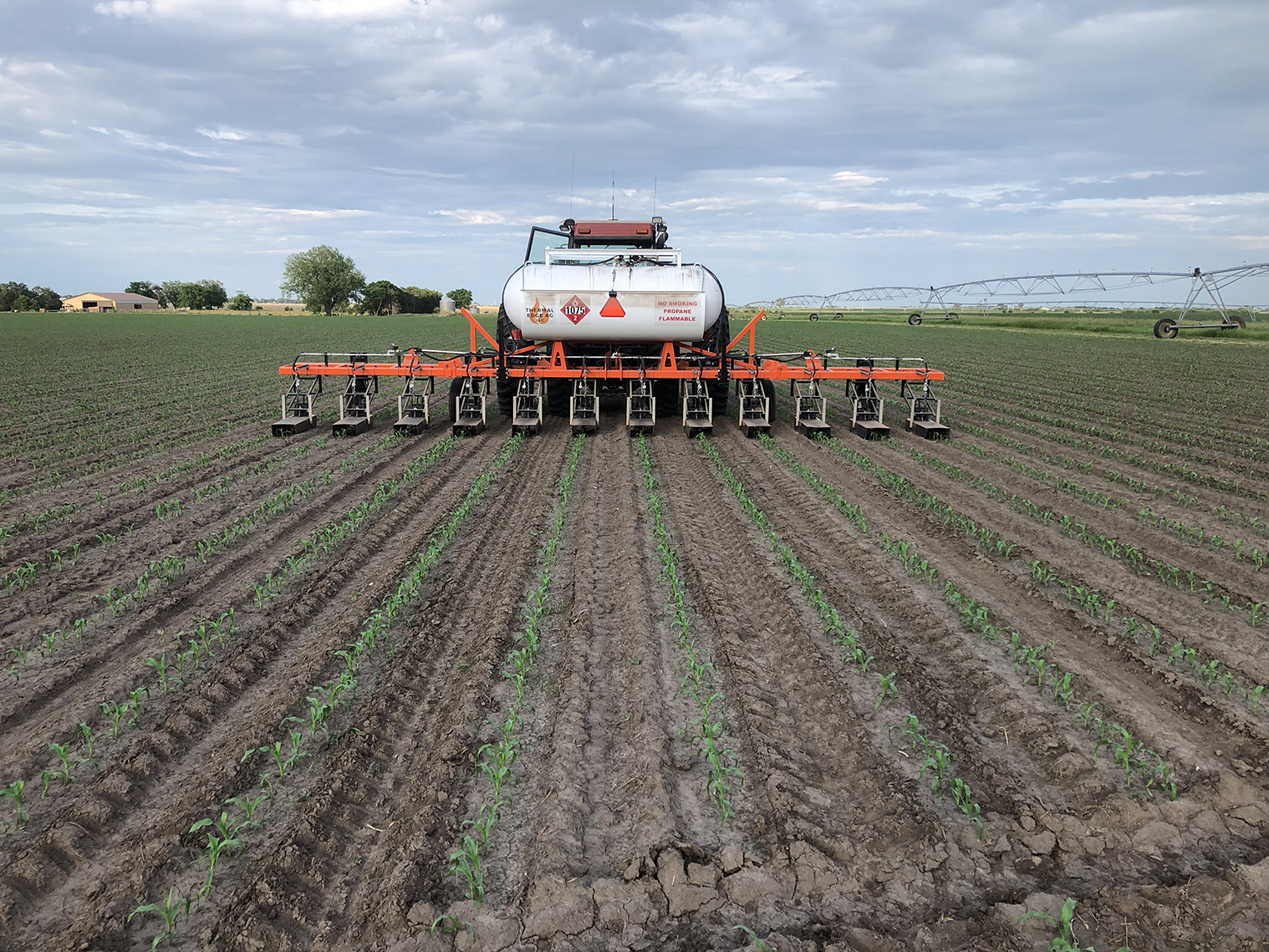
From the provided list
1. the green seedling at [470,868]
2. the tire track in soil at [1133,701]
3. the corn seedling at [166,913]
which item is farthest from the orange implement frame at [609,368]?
the corn seedling at [166,913]

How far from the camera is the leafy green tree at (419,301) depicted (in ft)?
317

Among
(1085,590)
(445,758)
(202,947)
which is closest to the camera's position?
(202,947)

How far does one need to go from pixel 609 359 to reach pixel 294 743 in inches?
353

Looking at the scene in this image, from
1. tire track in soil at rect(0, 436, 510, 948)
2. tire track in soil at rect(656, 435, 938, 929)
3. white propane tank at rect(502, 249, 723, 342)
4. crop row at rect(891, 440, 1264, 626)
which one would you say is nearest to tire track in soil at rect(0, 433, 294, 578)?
tire track in soil at rect(0, 436, 510, 948)

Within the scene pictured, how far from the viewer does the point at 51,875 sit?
2928 mm

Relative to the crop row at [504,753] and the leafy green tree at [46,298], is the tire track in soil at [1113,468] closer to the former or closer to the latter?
the crop row at [504,753]

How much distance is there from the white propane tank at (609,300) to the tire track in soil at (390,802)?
6.65 metres

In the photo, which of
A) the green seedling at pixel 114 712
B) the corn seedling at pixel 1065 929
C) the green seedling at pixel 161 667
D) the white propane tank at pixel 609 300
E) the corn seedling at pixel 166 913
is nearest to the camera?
the corn seedling at pixel 1065 929

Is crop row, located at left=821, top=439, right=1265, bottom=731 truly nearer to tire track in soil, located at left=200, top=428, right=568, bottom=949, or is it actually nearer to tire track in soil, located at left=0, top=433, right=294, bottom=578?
tire track in soil, located at left=200, top=428, right=568, bottom=949

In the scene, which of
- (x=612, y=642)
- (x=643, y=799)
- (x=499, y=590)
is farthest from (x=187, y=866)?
(x=499, y=590)

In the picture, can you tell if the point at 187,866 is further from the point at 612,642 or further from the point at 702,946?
the point at 612,642

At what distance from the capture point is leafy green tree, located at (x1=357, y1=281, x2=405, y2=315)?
3679 inches

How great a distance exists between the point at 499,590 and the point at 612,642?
3.89ft

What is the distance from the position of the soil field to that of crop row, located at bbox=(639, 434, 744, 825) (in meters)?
0.03
